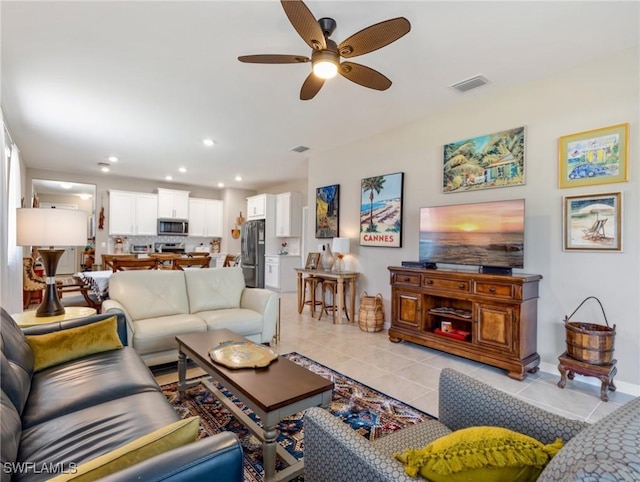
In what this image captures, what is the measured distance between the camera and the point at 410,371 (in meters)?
3.06

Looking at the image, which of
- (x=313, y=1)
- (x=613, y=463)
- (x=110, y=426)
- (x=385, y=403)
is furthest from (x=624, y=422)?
(x=313, y=1)

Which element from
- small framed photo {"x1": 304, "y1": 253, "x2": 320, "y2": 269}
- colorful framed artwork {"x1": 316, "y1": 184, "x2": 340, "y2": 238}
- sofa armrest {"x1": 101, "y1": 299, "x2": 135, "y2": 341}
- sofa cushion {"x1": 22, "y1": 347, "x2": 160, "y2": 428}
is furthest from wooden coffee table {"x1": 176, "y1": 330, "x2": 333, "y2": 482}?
colorful framed artwork {"x1": 316, "y1": 184, "x2": 340, "y2": 238}

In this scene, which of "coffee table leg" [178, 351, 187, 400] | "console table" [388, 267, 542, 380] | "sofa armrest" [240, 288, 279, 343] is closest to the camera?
"coffee table leg" [178, 351, 187, 400]

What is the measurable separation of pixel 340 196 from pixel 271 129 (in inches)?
59.5

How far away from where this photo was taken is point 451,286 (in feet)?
11.1

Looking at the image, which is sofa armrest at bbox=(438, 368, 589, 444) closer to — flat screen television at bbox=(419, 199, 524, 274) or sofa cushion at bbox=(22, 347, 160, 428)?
sofa cushion at bbox=(22, 347, 160, 428)

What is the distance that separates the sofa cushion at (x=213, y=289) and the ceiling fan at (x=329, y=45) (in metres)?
2.23

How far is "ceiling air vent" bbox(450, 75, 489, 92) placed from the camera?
3129 millimetres

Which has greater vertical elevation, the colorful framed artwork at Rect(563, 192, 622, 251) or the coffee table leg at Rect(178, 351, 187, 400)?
the colorful framed artwork at Rect(563, 192, 622, 251)

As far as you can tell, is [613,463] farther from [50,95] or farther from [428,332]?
[50,95]

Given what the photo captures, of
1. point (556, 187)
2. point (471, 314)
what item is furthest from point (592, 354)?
point (556, 187)

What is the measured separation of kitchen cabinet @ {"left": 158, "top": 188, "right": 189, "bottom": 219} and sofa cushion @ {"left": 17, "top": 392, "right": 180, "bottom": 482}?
24.2 ft

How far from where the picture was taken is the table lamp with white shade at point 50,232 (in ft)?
8.21

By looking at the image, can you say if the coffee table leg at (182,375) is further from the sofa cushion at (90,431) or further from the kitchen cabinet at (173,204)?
the kitchen cabinet at (173,204)
